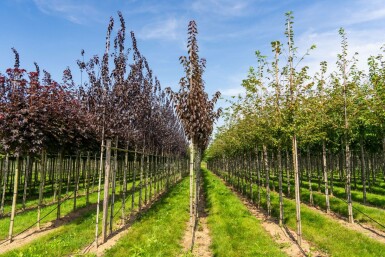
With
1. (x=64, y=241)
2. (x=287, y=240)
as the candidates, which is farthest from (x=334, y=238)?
(x=64, y=241)

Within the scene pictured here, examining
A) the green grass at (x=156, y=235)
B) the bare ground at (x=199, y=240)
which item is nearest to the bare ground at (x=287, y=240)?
the bare ground at (x=199, y=240)

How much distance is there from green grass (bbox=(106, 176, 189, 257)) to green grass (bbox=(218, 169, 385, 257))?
5.98 m

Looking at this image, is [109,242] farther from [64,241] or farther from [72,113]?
[72,113]

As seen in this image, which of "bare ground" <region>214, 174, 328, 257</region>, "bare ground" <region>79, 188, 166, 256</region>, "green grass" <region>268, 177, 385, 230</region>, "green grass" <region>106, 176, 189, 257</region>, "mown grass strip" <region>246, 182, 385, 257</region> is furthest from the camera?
"green grass" <region>268, 177, 385, 230</region>

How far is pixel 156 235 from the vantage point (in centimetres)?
1315

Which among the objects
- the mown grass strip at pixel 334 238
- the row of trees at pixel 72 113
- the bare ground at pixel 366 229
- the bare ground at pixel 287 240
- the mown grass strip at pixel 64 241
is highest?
the row of trees at pixel 72 113

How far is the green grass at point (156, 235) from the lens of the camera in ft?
37.1

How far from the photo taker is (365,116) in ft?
62.1

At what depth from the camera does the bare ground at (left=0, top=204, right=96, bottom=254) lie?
42.4 ft

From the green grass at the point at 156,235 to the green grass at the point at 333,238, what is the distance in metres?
5.98

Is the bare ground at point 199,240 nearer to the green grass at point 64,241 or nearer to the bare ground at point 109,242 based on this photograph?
the bare ground at point 109,242

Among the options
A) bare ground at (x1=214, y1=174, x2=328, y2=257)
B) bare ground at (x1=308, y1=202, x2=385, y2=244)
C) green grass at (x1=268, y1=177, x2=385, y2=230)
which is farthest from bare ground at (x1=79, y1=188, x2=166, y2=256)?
green grass at (x1=268, y1=177, x2=385, y2=230)

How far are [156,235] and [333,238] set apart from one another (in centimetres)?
767

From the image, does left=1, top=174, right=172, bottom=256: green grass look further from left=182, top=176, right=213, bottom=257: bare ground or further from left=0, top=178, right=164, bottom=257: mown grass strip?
left=182, top=176, right=213, bottom=257: bare ground
